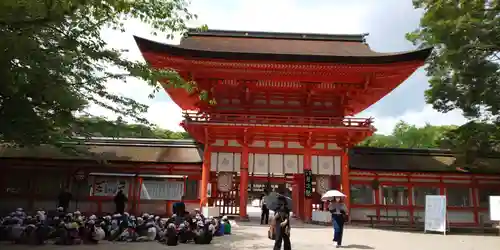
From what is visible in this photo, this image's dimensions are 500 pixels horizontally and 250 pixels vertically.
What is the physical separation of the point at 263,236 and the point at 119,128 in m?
6.51

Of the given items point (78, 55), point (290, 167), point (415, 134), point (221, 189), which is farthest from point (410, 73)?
point (415, 134)

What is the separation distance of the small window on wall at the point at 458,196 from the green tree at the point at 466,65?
2.13m

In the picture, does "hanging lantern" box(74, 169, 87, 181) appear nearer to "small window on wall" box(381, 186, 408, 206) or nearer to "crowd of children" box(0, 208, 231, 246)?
"crowd of children" box(0, 208, 231, 246)

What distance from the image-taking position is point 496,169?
20.4 m

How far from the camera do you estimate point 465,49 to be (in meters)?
17.5

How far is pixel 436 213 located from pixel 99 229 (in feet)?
43.9

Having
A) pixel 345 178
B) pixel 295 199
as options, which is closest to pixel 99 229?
pixel 345 178

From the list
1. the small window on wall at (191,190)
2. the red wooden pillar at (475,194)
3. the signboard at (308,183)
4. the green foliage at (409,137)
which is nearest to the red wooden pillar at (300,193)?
the signboard at (308,183)

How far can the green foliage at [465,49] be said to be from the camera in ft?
55.7

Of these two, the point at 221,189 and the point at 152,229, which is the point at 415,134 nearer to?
the point at 221,189

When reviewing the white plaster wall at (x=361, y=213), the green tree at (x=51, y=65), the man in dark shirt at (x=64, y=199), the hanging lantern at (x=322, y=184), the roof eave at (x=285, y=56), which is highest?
the roof eave at (x=285, y=56)

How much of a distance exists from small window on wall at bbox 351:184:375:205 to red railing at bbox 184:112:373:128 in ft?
13.4

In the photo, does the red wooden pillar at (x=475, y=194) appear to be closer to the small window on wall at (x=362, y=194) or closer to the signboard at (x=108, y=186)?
the small window on wall at (x=362, y=194)

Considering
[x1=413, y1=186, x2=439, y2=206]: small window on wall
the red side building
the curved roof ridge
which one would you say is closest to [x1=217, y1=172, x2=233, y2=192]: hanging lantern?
the red side building
